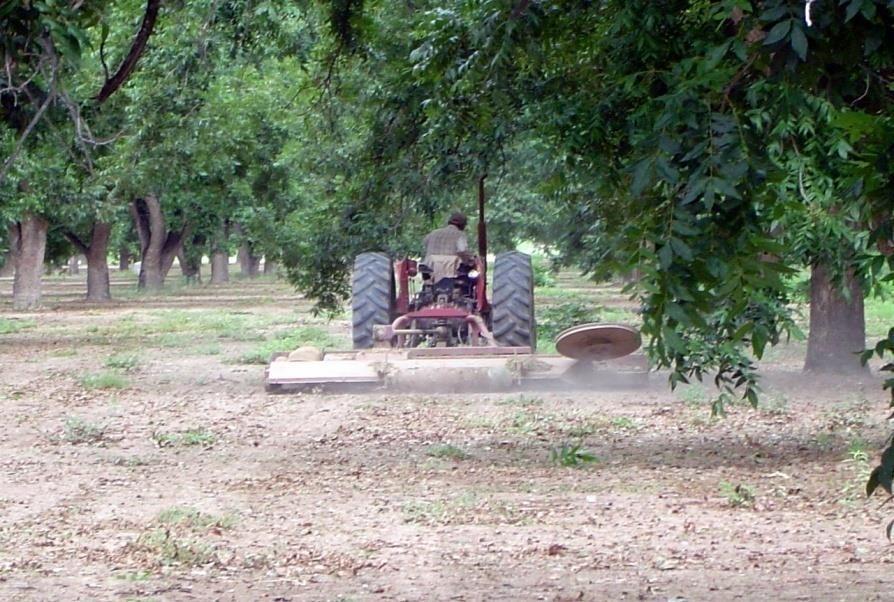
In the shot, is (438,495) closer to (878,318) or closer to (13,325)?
(878,318)

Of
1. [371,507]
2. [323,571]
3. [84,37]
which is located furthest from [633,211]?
[371,507]


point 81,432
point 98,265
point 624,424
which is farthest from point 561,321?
point 98,265

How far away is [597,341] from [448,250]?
2.90 metres

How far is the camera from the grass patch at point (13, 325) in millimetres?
27734

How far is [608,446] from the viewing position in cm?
1096

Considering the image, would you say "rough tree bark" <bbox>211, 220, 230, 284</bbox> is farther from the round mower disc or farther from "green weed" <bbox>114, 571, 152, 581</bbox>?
"green weed" <bbox>114, 571, 152, 581</bbox>

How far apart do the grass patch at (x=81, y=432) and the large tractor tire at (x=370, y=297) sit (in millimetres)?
4145

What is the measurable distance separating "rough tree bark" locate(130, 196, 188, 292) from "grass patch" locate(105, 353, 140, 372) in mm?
25147

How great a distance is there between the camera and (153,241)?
155 feet

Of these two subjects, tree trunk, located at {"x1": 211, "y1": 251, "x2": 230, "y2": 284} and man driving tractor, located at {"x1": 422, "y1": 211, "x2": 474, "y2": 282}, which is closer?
man driving tractor, located at {"x1": 422, "y1": 211, "x2": 474, "y2": 282}

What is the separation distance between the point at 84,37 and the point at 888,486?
3.45 meters

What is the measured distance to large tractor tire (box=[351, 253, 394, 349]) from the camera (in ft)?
51.7

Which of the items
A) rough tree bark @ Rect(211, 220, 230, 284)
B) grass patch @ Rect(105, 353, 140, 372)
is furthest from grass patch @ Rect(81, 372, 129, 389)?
rough tree bark @ Rect(211, 220, 230, 284)

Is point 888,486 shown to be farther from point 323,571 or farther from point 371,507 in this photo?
point 371,507
